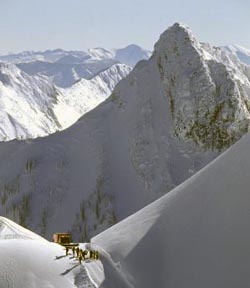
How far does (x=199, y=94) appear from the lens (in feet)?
232

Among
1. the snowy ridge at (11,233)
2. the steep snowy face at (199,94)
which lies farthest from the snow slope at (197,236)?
the steep snowy face at (199,94)

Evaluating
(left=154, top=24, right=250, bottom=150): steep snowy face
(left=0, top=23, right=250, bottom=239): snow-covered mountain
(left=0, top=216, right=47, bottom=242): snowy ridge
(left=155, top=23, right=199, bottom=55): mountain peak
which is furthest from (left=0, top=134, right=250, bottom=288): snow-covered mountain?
(left=155, top=23, right=199, bottom=55): mountain peak

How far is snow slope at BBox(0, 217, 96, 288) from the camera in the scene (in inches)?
846

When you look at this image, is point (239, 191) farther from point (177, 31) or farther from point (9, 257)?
point (177, 31)

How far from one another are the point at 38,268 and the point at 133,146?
5254 centimetres

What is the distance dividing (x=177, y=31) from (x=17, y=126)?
12883 cm

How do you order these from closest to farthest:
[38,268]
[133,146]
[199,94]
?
[38,268] → [199,94] → [133,146]

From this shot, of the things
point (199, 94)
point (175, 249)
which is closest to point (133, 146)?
point (199, 94)

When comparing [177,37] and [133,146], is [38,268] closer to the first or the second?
[133,146]

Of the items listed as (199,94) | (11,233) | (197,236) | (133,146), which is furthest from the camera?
(133,146)

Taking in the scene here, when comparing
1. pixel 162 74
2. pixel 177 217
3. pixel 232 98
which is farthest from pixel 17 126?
pixel 177 217

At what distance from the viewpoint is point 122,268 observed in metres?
24.1

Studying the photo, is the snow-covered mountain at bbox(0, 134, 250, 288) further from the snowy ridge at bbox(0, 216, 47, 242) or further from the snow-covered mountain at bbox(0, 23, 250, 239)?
the snow-covered mountain at bbox(0, 23, 250, 239)

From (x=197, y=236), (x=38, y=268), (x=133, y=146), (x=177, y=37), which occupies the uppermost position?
(x=177, y=37)
